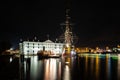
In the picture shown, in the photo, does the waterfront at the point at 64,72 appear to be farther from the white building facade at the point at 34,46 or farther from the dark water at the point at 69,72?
the white building facade at the point at 34,46

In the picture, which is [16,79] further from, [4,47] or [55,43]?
[55,43]

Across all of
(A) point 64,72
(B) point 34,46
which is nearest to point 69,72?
(A) point 64,72

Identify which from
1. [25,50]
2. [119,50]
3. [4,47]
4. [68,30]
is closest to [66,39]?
[68,30]

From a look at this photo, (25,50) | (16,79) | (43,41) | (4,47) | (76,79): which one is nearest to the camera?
(16,79)

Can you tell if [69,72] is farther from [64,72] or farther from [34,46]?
[34,46]

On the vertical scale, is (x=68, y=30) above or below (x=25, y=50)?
above

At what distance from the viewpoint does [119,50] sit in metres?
197

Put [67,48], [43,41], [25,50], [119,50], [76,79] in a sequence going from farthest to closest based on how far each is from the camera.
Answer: [119,50] < [43,41] < [25,50] < [67,48] < [76,79]

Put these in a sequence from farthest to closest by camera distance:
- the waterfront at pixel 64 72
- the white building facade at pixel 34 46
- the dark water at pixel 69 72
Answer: the white building facade at pixel 34 46
the dark water at pixel 69 72
the waterfront at pixel 64 72

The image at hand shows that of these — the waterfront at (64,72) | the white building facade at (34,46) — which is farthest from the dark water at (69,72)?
the white building facade at (34,46)

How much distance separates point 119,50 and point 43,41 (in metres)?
99.1

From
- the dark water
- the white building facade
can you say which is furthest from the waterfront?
the white building facade

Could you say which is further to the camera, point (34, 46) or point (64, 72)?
point (34, 46)

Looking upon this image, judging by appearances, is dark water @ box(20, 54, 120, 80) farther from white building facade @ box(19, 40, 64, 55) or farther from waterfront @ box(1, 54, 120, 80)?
white building facade @ box(19, 40, 64, 55)
